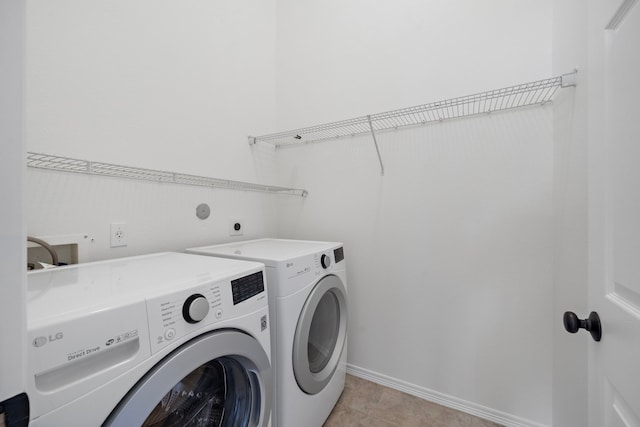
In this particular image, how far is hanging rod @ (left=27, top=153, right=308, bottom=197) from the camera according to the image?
917mm

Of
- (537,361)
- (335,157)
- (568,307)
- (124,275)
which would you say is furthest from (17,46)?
(537,361)

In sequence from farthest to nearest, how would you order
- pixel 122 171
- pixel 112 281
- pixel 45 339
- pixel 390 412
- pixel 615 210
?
pixel 390 412 → pixel 122 171 → pixel 112 281 → pixel 615 210 → pixel 45 339

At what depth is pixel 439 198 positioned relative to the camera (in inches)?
56.9

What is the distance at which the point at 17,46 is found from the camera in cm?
31

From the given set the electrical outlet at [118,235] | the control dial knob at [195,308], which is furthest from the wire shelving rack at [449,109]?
the control dial knob at [195,308]

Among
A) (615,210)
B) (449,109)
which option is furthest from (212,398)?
(449,109)

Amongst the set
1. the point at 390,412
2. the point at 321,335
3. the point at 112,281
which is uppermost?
the point at 112,281

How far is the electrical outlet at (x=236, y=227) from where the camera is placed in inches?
64.4

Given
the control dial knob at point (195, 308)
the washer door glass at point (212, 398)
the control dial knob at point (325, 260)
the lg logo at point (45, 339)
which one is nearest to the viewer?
the lg logo at point (45, 339)

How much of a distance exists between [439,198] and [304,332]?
1.02 metres

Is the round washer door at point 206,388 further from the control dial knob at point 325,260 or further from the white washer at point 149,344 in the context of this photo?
the control dial knob at point 325,260

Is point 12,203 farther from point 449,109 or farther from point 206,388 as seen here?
point 449,109

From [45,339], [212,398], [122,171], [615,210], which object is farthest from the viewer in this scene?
[122,171]

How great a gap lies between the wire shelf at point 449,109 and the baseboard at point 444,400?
1549mm
